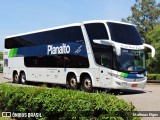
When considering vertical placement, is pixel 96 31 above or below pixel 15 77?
above

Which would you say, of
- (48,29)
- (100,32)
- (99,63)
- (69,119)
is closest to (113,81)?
(99,63)

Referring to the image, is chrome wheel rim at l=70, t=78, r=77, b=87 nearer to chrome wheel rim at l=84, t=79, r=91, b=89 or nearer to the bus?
the bus

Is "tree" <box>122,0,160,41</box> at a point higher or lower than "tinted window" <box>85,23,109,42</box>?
higher

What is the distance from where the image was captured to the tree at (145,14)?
60.0 metres

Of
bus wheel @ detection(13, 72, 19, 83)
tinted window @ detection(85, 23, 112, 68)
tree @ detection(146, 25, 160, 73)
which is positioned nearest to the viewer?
tinted window @ detection(85, 23, 112, 68)

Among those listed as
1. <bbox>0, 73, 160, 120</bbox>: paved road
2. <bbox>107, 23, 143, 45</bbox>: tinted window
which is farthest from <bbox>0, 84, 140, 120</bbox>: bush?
<bbox>107, 23, 143, 45</bbox>: tinted window

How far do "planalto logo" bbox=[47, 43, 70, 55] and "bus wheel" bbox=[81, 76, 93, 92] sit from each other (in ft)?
6.91

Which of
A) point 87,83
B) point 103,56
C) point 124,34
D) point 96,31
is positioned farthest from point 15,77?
point 124,34

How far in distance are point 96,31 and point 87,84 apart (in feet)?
9.47

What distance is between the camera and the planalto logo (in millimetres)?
20069

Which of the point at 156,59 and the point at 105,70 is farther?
the point at 156,59

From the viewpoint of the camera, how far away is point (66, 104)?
8031mm
